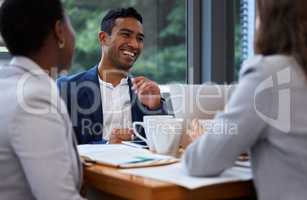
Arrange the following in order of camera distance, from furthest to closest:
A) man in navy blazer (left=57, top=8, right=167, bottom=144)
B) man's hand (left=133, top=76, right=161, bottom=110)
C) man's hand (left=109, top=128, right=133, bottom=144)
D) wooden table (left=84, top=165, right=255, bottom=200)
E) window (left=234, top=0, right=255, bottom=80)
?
window (left=234, top=0, right=255, bottom=80) → man in navy blazer (left=57, top=8, right=167, bottom=144) → man's hand (left=133, top=76, right=161, bottom=110) → man's hand (left=109, top=128, right=133, bottom=144) → wooden table (left=84, top=165, right=255, bottom=200)

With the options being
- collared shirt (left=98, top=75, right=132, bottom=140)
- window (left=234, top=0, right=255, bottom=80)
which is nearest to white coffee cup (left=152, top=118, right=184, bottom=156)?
collared shirt (left=98, top=75, right=132, bottom=140)

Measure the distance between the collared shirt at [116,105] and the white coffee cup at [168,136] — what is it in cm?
79

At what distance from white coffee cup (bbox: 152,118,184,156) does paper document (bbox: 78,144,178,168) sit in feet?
0.11

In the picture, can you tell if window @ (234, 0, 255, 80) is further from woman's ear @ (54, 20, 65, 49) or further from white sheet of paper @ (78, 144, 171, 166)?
woman's ear @ (54, 20, 65, 49)

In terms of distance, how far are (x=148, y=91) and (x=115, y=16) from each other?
0.61 metres

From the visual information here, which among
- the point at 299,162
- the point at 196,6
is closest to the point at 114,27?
the point at 196,6

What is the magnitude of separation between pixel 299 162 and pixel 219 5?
188 cm

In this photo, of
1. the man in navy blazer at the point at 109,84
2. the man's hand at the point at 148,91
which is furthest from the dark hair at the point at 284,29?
the man in navy blazer at the point at 109,84

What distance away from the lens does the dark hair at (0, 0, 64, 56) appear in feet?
3.69

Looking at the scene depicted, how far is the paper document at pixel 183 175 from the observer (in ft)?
3.16

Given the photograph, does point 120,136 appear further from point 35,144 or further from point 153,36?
point 153,36

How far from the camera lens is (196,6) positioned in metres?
2.79

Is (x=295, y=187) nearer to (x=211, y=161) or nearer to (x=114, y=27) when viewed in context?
(x=211, y=161)

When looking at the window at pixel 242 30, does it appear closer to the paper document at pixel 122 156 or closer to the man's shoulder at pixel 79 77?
the man's shoulder at pixel 79 77
